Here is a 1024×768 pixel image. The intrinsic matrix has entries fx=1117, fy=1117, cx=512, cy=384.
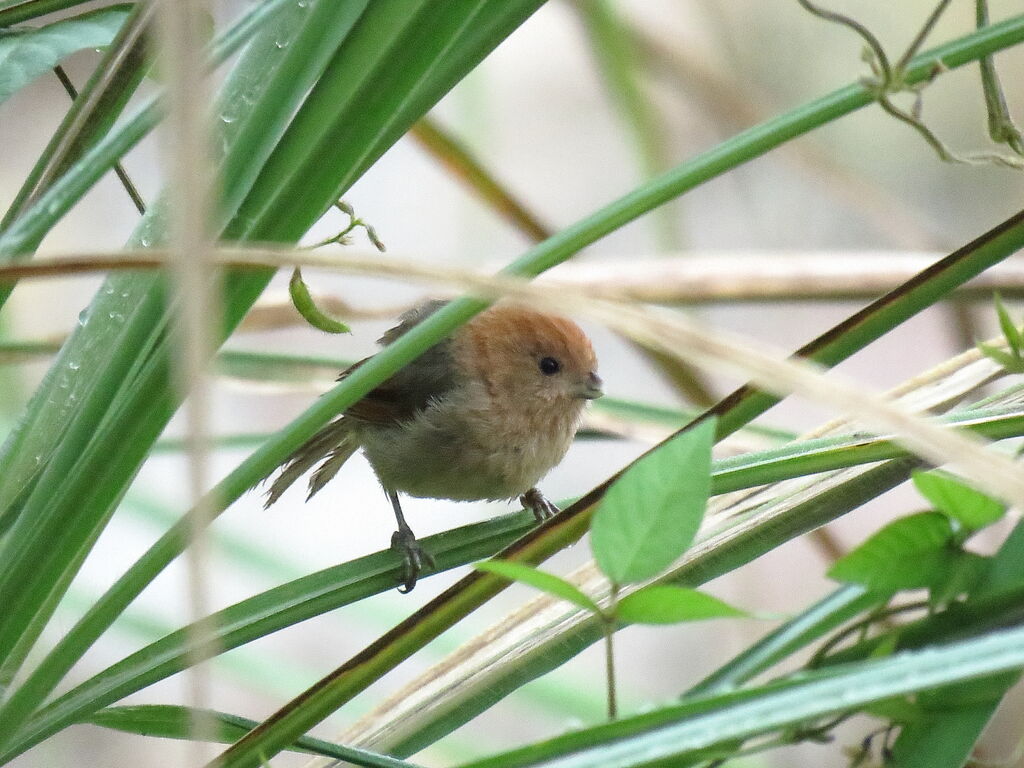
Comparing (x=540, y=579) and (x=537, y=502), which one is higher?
(x=537, y=502)

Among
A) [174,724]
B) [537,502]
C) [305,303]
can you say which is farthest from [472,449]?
[174,724]

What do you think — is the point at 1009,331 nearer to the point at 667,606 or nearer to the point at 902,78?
the point at 902,78

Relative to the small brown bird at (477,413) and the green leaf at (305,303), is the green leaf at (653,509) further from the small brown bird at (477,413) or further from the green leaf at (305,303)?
the small brown bird at (477,413)

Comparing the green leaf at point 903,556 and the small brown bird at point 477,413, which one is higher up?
the small brown bird at point 477,413

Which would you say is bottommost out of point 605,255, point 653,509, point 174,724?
point 653,509

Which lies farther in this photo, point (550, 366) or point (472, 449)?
point (550, 366)

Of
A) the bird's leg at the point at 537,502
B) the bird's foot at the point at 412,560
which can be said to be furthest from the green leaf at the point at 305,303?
the bird's leg at the point at 537,502

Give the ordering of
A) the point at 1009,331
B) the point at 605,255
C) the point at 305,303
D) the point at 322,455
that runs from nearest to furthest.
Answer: the point at 1009,331 → the point at 305,303 → the point at 322,455 → the point at 605,255
